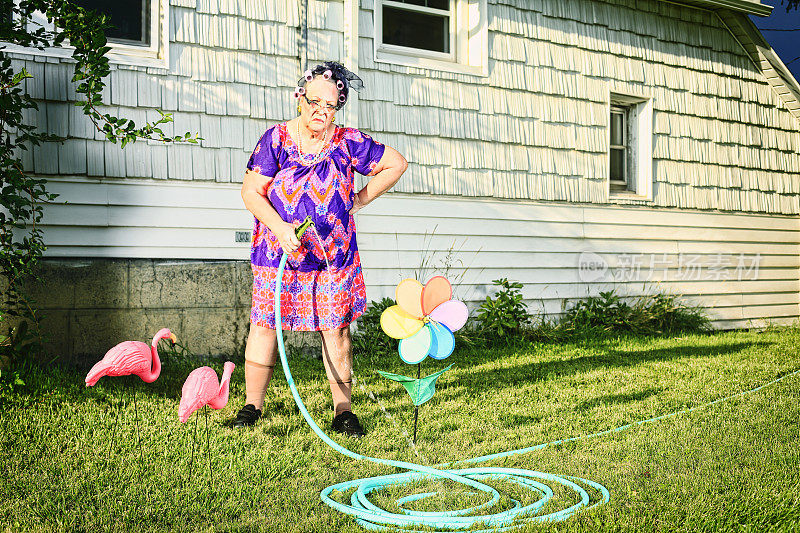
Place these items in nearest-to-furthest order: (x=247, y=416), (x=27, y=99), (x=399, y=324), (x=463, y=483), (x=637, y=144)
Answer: (x=463, y=483)
(x=399, y=324)
(x=247, y=416)
(x=27, y=99)
(x=637, y=144)

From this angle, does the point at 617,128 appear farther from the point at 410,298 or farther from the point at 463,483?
the point at 463,483

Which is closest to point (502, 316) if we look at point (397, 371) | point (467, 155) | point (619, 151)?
point (467, 155)

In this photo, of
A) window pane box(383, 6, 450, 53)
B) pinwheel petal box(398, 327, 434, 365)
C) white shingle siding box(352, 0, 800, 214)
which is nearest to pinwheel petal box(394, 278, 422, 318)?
pinwheel petal box(398, 327, 434, 365)

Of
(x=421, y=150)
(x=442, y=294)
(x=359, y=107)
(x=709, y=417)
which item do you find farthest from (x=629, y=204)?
(x=442, y=294)

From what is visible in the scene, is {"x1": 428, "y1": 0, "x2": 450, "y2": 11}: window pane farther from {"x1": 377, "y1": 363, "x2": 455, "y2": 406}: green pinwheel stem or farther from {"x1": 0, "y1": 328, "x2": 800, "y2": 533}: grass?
{"x1": 377, "y1": 363, "x2": 455, "y2": 406}: green pinwheel stem

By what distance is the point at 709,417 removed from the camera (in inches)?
138

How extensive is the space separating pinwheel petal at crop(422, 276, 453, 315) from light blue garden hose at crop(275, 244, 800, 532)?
644 mm

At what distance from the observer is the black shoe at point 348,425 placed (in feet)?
10.3

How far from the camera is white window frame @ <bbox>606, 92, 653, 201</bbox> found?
709 centimetres

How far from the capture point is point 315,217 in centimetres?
312

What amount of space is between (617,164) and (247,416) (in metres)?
5.32

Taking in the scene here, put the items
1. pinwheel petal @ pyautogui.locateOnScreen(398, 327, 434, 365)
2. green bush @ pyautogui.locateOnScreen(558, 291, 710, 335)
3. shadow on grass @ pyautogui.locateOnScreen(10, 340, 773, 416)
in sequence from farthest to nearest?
green bush @ pyautogui.locateOnScreen(558, 291, 710, 335)
shadow on grass @ pyautogui.locateOnScreen(10, 340, 773, 416)
pinwheel petal @ pyautogui.locateOnScreen(398, 327, 434, 365)

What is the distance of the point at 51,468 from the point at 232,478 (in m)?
0.72

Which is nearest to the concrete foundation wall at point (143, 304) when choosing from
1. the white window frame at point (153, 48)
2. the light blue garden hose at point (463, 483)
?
the white window frame at point (153, 48)
